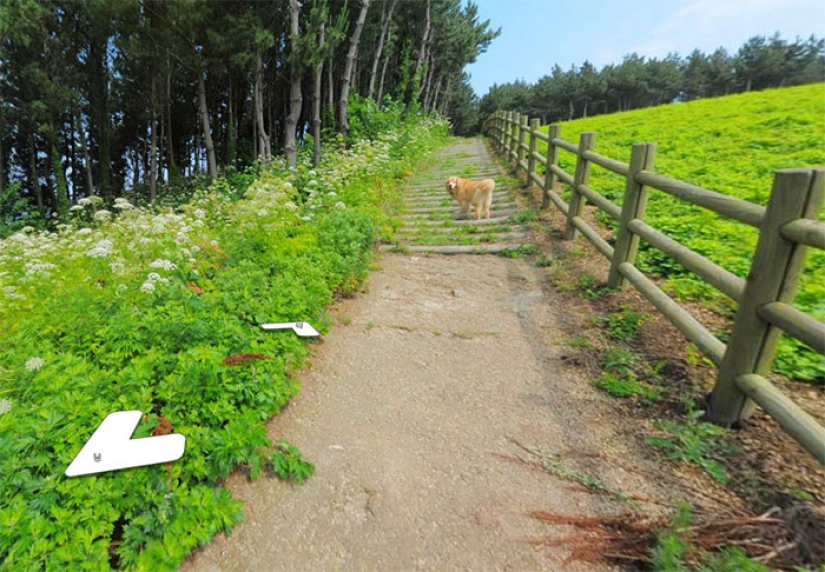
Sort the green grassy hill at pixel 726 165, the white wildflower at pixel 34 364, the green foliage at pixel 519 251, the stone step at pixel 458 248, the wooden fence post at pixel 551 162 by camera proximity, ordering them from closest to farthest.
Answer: the white wildflower at pixel 34 364
the green grassy hill at pixel 726 165
the green foliage at pixel 519 251
the stone step at pixel 458 248
the wooden fence post at pixel 551 162

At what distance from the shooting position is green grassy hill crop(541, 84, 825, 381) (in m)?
3.64

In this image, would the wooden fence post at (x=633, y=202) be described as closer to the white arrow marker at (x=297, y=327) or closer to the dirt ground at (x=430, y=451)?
the dirt ground at (x=430, y=451)

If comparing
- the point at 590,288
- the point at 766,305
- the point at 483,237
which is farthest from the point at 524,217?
the point at 766,305

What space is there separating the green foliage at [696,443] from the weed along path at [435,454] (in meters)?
0.23

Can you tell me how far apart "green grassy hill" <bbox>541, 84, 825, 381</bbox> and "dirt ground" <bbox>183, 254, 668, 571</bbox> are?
4.16 ft

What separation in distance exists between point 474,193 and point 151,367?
5889 mm

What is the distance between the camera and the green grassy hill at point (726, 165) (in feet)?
12.0

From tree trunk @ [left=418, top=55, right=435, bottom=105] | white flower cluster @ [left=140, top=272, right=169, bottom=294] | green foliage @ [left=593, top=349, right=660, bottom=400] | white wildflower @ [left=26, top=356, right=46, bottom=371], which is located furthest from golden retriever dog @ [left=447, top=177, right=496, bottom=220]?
tree trunk @ [left=418, top=55, right=435, bottom=105]

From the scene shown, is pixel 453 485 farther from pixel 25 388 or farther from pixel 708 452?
pixel 25 388

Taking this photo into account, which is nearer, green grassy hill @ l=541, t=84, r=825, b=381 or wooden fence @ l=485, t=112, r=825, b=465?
wooden fence @ l=485, t=112, r=825, b=465

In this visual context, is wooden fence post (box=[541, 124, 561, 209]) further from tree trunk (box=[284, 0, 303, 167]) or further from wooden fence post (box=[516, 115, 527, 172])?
tree trunk (box=[284, 0, 303, 167])

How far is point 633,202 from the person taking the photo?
13.2 feet

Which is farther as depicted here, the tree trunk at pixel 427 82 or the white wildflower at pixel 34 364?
the tree trunk at pixel 427 82

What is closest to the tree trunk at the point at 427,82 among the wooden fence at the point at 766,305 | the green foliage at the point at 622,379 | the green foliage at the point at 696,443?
the green foliage at the point at 622,379
